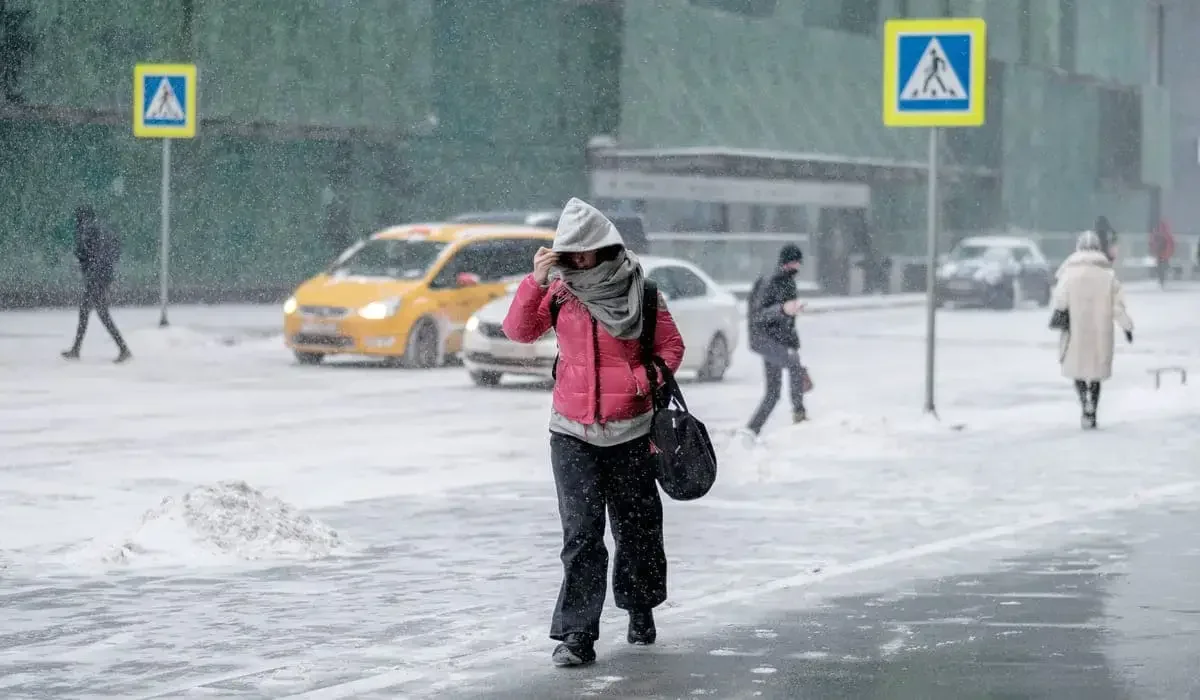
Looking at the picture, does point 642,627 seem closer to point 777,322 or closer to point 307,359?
point 777,322

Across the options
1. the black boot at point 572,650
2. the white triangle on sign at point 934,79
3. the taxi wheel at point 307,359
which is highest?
the white triangle on sign at point 934,79

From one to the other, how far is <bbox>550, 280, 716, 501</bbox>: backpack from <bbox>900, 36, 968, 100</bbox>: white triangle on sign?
32.1ft

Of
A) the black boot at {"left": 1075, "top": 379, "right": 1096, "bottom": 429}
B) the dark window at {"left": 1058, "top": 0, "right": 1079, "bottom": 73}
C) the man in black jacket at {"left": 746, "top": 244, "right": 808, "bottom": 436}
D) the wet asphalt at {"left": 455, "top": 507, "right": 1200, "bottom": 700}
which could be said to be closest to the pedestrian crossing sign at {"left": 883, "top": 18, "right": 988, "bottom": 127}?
the man in black jacket at {"left": 746, "top": 244, "right": 808, "bottom": 436}

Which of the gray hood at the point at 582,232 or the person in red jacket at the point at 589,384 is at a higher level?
the gray hood at the point at 582,232

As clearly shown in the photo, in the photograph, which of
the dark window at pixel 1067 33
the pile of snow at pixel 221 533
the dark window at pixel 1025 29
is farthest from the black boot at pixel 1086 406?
the dark window at pixel 1067 33

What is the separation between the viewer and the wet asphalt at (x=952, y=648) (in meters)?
7.78

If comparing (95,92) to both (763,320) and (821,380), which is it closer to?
→ (821,380)

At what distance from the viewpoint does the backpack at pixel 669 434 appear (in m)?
8.30

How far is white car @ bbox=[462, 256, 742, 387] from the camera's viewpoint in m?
22.8

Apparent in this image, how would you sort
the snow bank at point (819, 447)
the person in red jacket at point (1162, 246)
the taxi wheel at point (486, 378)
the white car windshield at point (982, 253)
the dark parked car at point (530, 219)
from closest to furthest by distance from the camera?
the snow bank at point (819, 447)
the taxi wheel at point (486, 378)
the dark parked car at point (530, 219)
the white car windshield at point (982, 253)
the person in red jacket at point (1162, 246)

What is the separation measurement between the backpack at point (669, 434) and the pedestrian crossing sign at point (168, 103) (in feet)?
64.5

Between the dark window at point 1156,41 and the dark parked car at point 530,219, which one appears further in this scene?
the dark window at point 1156,41

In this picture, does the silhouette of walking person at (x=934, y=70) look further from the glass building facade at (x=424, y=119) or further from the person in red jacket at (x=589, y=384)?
the glass building facade at (x=424, y=119)

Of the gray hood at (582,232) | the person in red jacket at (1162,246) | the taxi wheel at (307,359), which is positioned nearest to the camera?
the gray hood at (582,232)
